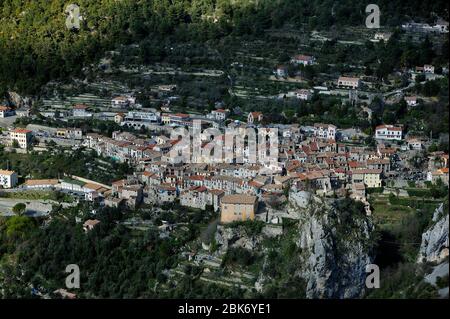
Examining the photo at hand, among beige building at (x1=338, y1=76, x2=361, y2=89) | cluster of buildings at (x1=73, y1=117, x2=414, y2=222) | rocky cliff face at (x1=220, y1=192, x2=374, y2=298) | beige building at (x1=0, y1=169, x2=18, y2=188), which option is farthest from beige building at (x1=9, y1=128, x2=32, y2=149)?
beige building at (x1=338, y1=76, x2=361, y2=89)

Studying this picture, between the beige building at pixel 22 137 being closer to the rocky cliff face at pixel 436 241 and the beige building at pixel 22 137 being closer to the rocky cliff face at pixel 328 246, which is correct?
the rocky cliff face at pixel 328 246

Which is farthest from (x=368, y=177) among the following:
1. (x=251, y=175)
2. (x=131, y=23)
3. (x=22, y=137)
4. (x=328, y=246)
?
(x=131, y=23)

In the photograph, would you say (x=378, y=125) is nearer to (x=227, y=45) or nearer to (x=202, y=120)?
(x=202, y=120)

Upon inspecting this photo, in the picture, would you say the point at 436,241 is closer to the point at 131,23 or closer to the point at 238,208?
the point at 238,208

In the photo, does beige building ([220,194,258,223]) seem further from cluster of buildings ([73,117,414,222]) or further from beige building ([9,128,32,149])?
beige building ([9,128,32,149])

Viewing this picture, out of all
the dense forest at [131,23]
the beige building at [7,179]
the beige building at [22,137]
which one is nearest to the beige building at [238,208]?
the beige building at [7,179]
